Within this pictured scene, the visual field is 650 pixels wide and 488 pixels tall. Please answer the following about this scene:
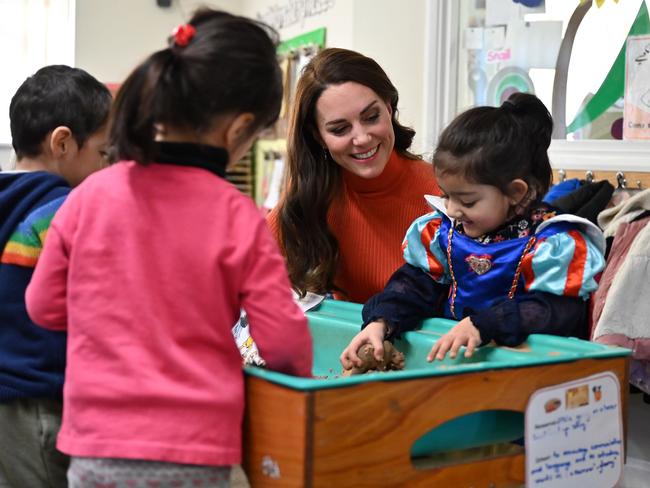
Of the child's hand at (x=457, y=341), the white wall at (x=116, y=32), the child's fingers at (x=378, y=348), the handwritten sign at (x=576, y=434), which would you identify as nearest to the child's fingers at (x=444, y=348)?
the child's hand at (x=457, y=341)

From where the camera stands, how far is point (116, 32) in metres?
4.81

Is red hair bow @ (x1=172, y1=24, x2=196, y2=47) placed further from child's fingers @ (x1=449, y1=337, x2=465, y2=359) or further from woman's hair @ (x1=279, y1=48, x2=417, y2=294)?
woman's hair @ (x1=279, y1=48, x2=417, y2=294)

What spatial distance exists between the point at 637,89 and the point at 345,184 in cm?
104

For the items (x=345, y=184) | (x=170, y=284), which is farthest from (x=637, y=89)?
(x=170, y=284)

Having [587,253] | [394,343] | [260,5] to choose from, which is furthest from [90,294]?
[260,5]

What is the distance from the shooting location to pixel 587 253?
1550mm

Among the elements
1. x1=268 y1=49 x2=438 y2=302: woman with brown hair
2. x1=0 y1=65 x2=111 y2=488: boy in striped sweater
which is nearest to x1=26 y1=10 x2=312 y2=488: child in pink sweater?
x1=0 y1=65 x2=111 y2=488: boy in striped sweater

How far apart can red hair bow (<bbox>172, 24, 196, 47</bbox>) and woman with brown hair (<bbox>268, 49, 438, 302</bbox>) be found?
0.96 meters

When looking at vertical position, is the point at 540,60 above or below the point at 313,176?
above

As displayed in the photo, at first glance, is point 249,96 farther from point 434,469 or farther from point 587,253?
point 587,253

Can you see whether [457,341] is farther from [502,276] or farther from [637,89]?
[637,89]

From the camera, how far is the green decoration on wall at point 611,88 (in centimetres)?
283

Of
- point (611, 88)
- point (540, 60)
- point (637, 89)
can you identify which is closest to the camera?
point (637, 89)

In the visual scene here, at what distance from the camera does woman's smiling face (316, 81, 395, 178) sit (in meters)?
2.13
